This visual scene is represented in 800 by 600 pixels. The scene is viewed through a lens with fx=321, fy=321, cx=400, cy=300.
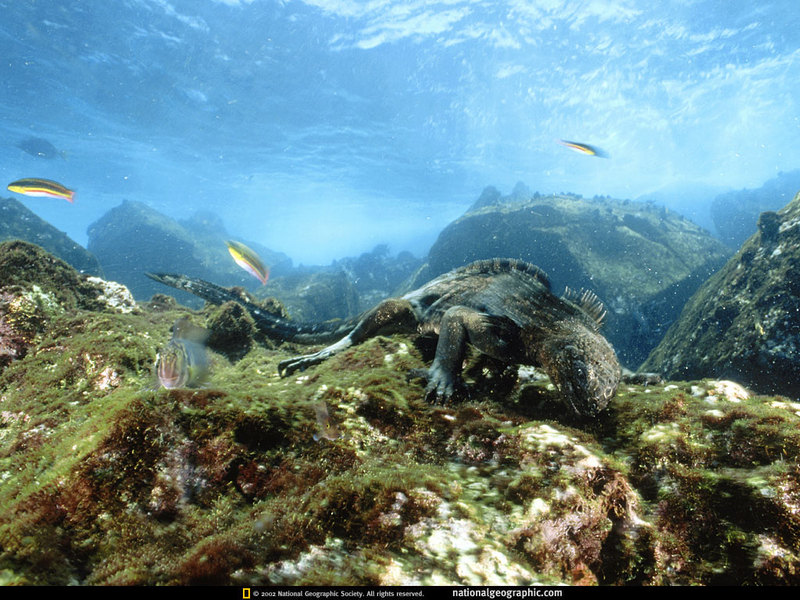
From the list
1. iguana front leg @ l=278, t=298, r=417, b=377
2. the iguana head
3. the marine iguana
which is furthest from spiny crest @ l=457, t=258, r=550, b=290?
the iguana head

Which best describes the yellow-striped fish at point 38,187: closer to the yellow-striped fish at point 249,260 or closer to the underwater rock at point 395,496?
the yellow-striped fish at point 249,260

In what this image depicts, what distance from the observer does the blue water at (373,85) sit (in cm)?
2027

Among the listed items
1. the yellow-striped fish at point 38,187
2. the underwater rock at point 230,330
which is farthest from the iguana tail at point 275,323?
the yellow-striped fish at point 38,187

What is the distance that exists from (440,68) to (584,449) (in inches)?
1210

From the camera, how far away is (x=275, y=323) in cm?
591

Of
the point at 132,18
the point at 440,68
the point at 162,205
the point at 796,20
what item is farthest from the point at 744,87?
the point at 162,205

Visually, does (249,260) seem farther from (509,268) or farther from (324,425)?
(324,425)

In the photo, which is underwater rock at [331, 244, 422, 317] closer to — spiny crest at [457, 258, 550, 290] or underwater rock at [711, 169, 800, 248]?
spiny crest at [457, 258, 550, 290]

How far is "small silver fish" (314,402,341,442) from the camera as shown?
2.01 meters

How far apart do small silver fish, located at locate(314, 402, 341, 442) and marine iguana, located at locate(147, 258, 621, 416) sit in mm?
914

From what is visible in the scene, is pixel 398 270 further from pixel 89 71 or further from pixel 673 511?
pixel 673 511

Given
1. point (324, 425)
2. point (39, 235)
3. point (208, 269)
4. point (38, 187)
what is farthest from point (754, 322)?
point (39, 235)

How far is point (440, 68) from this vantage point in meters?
25.6

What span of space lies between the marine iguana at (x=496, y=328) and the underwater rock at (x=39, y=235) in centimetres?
2176
